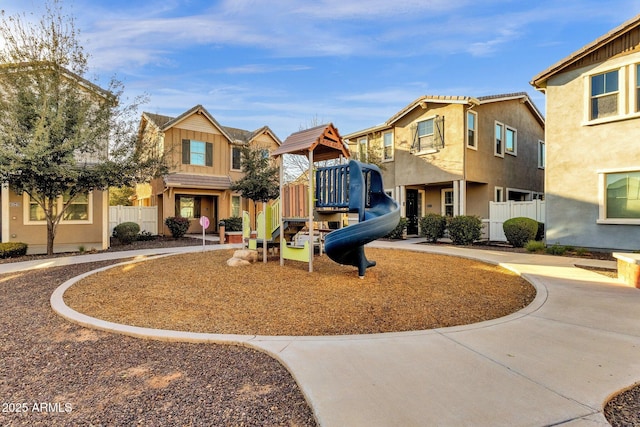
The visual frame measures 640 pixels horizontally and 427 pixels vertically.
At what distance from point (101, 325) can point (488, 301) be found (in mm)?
5595

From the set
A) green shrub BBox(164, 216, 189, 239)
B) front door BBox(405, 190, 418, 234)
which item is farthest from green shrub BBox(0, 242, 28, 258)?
front door BBox(405, 190, 418, 234)

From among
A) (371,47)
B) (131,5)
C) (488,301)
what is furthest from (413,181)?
(131,5)

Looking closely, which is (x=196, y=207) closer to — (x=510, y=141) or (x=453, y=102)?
(x=453, y=102)

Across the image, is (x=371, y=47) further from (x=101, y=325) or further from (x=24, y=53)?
(x=101, y=325)

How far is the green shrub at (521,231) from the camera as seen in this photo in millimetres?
11797

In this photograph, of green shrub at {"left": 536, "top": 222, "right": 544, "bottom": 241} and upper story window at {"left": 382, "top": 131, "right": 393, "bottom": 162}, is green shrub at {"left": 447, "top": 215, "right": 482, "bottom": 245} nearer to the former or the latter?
green shrub at {"left": 536, "top": 222, "right": 544, "bottom": 241}

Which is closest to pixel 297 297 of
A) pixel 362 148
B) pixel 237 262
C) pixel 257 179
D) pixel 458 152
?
pixel 237 262

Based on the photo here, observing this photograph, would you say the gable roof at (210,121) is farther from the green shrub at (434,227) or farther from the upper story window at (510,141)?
the upper story window at (510,141)

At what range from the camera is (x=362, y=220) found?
657 centimetres

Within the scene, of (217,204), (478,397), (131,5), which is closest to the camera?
(478,397)

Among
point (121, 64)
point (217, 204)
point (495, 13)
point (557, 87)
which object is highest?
point (495, 13)

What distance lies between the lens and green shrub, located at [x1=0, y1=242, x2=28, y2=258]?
1006 centimetres

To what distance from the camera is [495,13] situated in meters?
9.52

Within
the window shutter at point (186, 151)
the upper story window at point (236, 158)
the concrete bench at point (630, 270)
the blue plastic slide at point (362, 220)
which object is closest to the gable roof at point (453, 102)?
the upper story window at point (236, 158)
